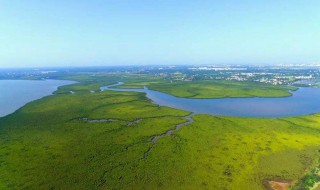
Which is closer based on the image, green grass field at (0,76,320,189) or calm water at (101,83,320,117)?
green grass field at (0,76,320,189)

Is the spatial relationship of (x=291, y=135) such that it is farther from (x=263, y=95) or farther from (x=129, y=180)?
(x=263, y=95)

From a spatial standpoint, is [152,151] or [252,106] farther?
[252,106]

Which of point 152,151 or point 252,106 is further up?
point 152,151

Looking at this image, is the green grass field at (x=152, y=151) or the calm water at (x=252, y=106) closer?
the green grass field at (x=152, y=151)

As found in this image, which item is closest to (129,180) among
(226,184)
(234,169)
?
(226,184)
